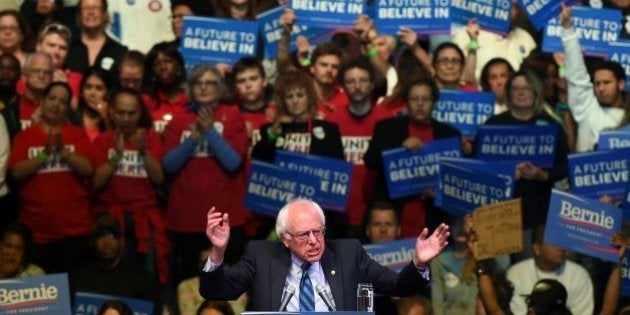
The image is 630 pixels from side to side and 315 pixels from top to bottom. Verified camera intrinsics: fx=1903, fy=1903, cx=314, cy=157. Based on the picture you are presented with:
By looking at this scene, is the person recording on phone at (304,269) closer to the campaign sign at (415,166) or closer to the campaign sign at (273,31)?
the campaign sign at (415,166)

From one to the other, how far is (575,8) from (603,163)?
1.38m

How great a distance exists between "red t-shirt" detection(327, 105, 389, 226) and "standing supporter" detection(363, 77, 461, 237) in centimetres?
14

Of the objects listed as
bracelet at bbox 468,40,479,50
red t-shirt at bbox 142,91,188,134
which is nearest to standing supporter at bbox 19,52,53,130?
red t-shirt at bbox 142,91,188,134

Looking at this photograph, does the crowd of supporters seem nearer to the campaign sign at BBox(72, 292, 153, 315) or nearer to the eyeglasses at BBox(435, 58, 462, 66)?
the eyeglasses at BBox(435, 58, 462, 66)

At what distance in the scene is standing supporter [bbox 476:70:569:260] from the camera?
12.6 meters

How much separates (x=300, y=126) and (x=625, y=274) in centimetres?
237

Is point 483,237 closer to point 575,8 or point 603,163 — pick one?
point 603,163

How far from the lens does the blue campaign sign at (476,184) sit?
12.4 meters

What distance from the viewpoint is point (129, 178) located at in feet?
41.9

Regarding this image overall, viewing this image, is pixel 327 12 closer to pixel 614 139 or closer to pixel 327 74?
pixel 327 74

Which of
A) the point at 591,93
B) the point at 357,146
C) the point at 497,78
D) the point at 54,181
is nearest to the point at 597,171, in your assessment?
the point at 591,93

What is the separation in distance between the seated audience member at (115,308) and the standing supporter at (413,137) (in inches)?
76.2

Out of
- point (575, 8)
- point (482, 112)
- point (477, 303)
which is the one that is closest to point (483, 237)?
point (477, 303)

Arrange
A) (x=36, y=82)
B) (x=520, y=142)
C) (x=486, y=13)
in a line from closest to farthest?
(x=520, y=142), (x=36, y=82), (x=486, y=13)
